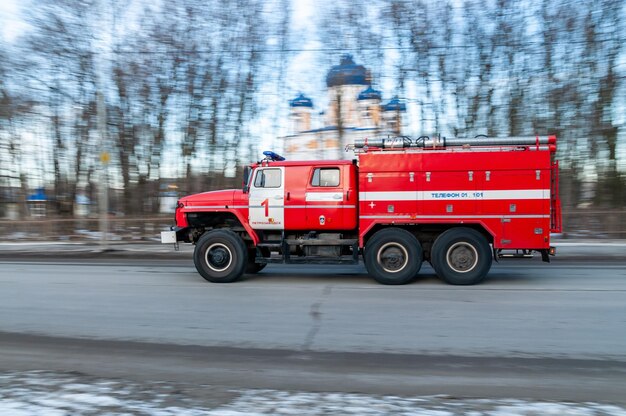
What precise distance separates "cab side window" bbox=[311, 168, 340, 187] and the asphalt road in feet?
6.87

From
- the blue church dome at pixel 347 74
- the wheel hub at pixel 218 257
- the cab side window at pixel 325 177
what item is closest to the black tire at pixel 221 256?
the wheel hub at pixel 218 257

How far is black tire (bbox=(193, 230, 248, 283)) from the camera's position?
34.3ft

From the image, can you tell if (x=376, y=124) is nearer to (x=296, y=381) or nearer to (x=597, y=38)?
(x=597, y=38)

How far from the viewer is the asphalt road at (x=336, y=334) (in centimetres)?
480

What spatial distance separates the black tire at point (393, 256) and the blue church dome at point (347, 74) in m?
15.6

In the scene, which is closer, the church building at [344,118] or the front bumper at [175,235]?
the front bumper at [175,235]

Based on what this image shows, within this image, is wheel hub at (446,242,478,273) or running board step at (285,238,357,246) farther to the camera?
running board step at (285,238,357,246)

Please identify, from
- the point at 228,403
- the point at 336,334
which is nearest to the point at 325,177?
the point at 336,334

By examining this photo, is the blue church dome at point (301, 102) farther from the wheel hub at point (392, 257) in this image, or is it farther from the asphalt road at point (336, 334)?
the wheel hub at point (392, 257)

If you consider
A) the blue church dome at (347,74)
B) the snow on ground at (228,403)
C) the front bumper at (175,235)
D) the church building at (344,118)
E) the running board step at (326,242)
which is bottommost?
the snow on ground at (228,403)

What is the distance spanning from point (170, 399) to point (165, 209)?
72.2ft

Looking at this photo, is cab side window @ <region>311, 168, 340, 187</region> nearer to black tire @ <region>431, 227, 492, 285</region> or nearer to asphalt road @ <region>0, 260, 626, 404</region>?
asphalt road @ <region>0, 260, 626, 404</region>

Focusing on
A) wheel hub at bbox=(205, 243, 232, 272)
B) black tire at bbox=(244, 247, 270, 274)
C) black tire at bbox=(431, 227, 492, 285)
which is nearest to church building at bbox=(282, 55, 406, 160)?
black tire at bbox=(244, 247, 270, 274)

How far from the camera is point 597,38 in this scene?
2233 centimetres
